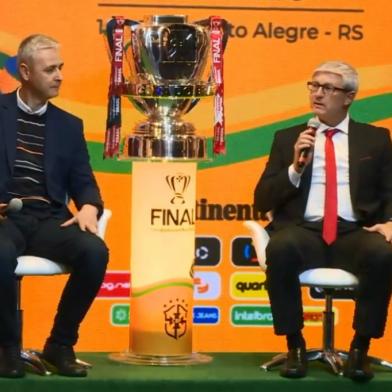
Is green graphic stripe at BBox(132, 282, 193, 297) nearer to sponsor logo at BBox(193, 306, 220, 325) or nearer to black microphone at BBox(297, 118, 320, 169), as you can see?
black microphone at BBox(297, 118, 320, 169)

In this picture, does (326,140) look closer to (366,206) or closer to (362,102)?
(366,206)

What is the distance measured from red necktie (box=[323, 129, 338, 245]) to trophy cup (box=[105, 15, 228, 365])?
500 millimetres

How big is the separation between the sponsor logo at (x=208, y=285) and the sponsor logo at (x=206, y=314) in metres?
0.06

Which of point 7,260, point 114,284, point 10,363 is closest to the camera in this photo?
point 7,260

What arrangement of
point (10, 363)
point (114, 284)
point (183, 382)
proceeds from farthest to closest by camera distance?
point (114, 284)
point (183, 382)
point (10, 363)

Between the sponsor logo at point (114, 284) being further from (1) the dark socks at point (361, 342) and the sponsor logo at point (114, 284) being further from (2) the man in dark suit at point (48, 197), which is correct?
(1) the dark socks at point (361, 342)

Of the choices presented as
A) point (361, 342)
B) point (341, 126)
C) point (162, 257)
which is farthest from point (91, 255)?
point (341, 126)

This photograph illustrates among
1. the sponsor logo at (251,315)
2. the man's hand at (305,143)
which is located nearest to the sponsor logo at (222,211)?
the sponsor logo at (251,315)

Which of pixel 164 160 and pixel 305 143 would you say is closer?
pixel 305 143

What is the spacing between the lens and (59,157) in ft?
17.7

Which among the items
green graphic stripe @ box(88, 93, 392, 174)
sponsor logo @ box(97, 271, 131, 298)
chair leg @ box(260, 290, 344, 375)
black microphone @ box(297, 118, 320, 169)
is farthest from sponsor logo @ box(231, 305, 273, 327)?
black microphone @ box(297, 118, 320, 169)

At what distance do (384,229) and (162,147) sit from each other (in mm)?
1054

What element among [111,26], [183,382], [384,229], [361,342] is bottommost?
[183,382]

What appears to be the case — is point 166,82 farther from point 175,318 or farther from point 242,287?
point 242,287
